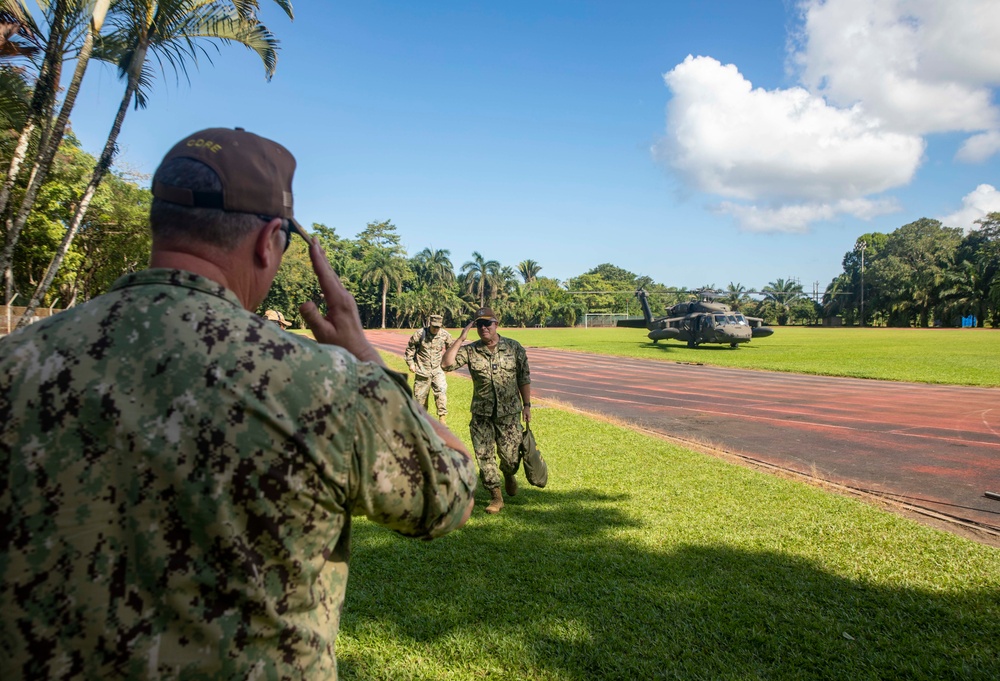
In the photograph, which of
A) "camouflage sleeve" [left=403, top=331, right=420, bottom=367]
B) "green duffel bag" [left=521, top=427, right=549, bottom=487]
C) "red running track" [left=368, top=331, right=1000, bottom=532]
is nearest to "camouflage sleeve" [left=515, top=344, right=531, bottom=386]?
"green duffel bag" [left=521, top=427, right=549, bottom=487]

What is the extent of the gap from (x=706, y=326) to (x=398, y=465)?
1334 inches

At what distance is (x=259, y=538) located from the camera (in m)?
1.20

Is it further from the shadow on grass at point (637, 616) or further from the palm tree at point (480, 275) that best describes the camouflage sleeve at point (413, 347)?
the palm tree at point (480, 275)

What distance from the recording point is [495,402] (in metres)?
6.82

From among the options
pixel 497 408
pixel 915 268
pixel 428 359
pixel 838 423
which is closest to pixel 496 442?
pixel 497 408

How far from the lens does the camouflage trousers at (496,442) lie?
669cm

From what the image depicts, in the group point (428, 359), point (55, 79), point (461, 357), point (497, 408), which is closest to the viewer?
point (497, 408)

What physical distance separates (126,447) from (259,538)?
287mm

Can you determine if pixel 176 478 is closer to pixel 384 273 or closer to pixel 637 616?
pixel 637 616

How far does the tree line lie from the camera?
9.20 metres

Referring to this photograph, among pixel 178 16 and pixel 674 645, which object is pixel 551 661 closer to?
pixel 674 645

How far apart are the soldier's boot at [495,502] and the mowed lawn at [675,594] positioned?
0.37ft

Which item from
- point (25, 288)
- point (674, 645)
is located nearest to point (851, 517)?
point (674, 645)

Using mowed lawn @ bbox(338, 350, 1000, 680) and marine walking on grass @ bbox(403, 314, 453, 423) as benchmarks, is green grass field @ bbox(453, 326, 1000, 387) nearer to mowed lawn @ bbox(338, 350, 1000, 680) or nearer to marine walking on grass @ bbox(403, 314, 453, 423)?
marine walking on grass @ bbox(403, 314, 453, 423)
